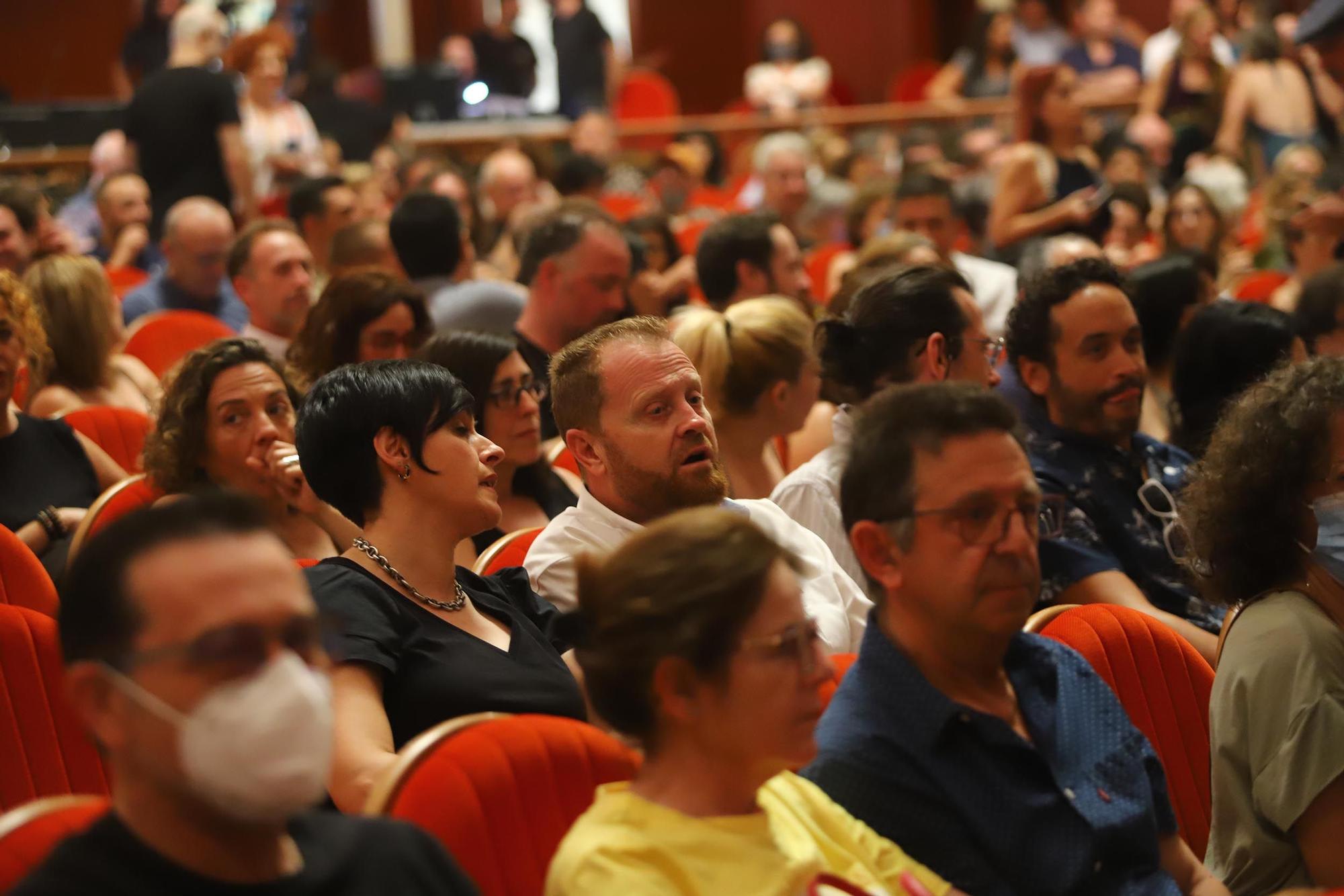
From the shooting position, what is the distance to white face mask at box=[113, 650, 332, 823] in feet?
4.43

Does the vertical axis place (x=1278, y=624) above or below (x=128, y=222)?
below

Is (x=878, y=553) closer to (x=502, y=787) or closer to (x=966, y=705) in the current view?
(x=966, y=705)

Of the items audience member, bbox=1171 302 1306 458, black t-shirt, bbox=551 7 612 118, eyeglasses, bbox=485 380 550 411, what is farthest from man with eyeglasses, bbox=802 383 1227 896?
black t-shirt, bbox=551 7 612 118

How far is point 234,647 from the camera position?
4.53 ft

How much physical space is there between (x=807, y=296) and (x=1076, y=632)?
3.13m

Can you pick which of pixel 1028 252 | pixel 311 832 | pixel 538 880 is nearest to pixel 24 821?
pixel 311 832

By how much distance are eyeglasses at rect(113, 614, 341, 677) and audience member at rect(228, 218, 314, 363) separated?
362cm

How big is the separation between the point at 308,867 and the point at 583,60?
12482 mm

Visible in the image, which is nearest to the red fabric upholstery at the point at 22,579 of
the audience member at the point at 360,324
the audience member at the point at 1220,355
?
the audience member at the point at 360,324

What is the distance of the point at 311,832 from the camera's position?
4.99 ft

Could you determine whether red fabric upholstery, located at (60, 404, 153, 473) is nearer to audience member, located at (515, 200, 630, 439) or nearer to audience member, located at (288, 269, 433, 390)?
audience member, located at (288, 269, 433, 390)

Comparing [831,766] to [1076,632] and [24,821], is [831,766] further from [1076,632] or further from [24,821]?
[24,821]

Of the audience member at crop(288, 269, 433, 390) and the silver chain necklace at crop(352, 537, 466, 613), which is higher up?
the audience member at crop(288, 269, 433, 390)

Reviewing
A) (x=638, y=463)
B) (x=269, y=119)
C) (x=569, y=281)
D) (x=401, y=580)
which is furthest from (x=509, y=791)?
(x=269, y=119)
